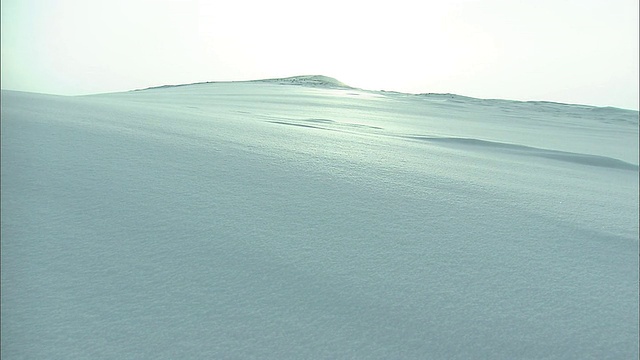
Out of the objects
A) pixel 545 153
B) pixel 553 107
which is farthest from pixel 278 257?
pixel 553 107

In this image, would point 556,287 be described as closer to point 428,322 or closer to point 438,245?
point 438,245

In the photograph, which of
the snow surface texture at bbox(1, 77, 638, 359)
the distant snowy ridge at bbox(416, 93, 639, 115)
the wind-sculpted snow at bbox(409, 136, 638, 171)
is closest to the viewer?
the snow surface texture at bbox(1, 77, 638, 359)

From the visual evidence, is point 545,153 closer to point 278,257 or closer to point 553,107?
point 278,257

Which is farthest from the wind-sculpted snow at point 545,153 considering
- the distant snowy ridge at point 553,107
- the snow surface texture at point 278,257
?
the distant snowy ridge at point 553,107

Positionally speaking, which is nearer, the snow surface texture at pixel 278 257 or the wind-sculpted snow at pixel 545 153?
Result: the snow surface texture at pixel 278 257

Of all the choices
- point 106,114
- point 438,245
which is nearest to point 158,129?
point 106,114

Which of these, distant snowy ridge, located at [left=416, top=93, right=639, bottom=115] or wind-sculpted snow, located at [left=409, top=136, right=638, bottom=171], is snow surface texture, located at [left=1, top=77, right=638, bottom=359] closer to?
wind-sculpted snow, located at [left=409, top=136, right=638, bottom=171]

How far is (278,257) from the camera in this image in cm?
103

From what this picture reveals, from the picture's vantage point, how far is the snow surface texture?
2.53 ft

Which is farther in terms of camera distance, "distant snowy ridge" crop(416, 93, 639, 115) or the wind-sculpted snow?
"distant snowy ridge" crop(416, 93, 639, 115)

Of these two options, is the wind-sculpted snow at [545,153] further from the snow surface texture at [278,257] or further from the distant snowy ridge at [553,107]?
the distant snowy ridge at [553,107]

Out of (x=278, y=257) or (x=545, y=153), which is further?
(x=545, y=153)


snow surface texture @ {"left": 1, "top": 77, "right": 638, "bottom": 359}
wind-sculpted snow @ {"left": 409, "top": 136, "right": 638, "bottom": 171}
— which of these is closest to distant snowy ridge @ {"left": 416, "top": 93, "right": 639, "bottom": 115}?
wind-sculpted snow @ {"left": 409, "top": 136, "right": 638, "bottom": 171}

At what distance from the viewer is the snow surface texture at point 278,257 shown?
77cm
